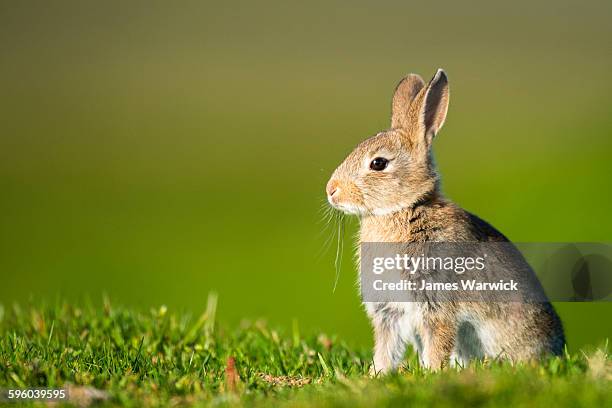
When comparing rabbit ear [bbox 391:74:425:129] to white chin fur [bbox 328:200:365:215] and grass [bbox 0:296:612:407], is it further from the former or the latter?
grass [bbox 0:296:612:407]

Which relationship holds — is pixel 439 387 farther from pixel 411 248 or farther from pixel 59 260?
pixel 59 260

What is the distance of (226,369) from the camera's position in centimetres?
615

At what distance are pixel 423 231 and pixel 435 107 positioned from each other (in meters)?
1.13

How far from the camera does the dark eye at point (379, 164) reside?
7241 millimetres

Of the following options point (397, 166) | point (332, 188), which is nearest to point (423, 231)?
point (397, 166)

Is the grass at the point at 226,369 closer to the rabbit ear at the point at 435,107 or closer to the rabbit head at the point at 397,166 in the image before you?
the rabbit head at the point at 397,166

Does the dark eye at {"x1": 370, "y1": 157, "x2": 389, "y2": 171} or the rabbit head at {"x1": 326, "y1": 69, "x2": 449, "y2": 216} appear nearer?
the rabbit head at {"x1": 326, "y1": 69, "x2": 449, "y2": 216}

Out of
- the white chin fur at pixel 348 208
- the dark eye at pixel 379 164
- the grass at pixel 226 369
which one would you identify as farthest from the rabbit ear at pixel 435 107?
the grass at pixel 226 369

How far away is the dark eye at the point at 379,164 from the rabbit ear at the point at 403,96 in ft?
2.04

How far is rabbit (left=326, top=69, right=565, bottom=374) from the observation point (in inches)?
261

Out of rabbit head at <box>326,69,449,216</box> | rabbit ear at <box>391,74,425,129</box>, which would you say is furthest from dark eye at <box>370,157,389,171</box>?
rabbit ear at <box>391,74,425,129</box>

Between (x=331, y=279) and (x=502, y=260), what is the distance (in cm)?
914

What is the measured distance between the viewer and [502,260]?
6.90m

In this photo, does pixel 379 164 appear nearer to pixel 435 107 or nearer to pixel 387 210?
pixel 387 210
